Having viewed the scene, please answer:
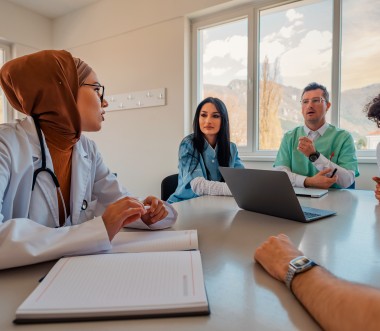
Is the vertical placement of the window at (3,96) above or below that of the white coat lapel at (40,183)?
above

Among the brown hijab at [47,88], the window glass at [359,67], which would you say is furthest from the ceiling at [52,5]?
the brown hijab at [47,88]

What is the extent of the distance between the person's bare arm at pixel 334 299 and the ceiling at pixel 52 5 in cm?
391

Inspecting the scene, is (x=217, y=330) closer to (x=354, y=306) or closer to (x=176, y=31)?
(x=354, y=306)

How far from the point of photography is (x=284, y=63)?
2.63 meters

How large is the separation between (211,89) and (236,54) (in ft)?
1.38

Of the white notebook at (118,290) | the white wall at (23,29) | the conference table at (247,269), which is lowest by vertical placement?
the conference table at (247,269)

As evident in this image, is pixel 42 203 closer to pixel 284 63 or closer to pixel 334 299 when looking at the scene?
pixel 334 299

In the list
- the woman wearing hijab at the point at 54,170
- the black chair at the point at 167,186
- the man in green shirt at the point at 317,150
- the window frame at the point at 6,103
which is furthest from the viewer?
the window frame at the point at 6,103

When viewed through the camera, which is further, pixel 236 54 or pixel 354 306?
pixel 236 54

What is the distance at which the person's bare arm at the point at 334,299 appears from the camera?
368 mm

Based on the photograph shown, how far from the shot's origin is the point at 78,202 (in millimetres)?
987

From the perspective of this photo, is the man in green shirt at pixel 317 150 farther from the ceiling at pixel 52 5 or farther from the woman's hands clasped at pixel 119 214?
the ceiling at pixel 52 5

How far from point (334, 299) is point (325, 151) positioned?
1813 mm

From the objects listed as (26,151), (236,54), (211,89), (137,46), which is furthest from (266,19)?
(26,151)
